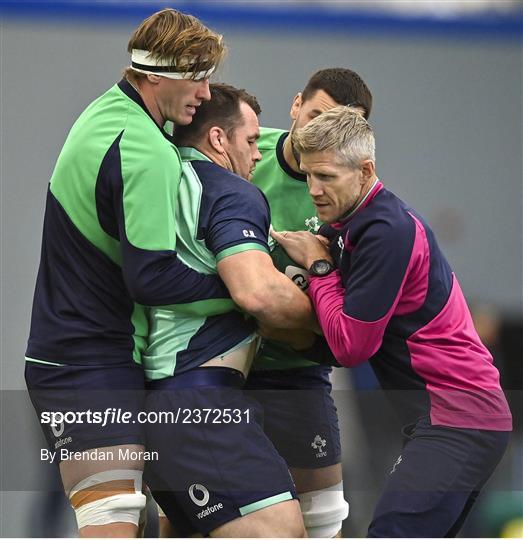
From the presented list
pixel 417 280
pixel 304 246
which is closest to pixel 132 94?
pixel 304 246

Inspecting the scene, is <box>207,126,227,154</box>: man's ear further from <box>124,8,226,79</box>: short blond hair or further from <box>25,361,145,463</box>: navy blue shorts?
<box>25,361,145,463</box>: navy blue shorts

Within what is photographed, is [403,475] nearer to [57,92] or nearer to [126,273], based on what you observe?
[126,273]

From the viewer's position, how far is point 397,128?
5.39 m

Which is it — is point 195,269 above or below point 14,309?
above

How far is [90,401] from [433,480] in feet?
3.04

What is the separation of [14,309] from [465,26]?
2363 millimetres

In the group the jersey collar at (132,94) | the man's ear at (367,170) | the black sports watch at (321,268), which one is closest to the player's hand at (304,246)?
the black sports watch at (321,268)

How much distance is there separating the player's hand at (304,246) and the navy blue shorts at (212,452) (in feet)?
1.27

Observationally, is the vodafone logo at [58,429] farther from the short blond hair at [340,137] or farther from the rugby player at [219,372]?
the short blond hair at [340,137]

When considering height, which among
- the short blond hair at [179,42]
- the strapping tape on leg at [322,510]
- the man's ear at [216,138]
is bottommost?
the strapping tape on leg at [322,510]

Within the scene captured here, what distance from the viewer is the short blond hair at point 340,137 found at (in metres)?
2.97

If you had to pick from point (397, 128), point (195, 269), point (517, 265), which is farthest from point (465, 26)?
point (195, 269)

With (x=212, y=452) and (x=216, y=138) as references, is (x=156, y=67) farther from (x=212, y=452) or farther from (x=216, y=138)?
(x=212, y=452)

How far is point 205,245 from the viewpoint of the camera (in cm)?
301
